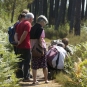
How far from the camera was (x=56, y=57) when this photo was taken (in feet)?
28.5

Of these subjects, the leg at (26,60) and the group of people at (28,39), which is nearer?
the group of people at (28,39)

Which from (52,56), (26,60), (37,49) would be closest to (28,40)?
(37,49)

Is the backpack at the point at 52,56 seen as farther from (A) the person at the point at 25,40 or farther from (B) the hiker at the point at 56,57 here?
(A) the person at the point at 25,40

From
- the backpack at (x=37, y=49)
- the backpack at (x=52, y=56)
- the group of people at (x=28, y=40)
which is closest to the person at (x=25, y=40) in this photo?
the group of people at (x=28, y=40)

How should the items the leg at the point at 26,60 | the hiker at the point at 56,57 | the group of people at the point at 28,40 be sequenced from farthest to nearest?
the hiker at the point at 56,57
the leg at the point at 26,60
the group of people at the point at 28,40

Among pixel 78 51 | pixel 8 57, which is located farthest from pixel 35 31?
pixel 78 51

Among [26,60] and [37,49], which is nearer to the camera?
[37,49]

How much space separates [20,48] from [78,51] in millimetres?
2277

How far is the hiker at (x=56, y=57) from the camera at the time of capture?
8.66 m

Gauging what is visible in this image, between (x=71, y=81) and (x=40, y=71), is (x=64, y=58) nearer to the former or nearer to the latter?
(x=40, y=71)

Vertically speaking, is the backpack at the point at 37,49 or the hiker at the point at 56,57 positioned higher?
the backpack at the point at 37,49

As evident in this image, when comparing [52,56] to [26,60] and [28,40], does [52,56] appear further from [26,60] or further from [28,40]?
[28,40]

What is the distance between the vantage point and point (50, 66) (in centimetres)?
895

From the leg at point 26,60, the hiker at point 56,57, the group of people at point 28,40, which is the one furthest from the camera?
the hiker at point 56,57
